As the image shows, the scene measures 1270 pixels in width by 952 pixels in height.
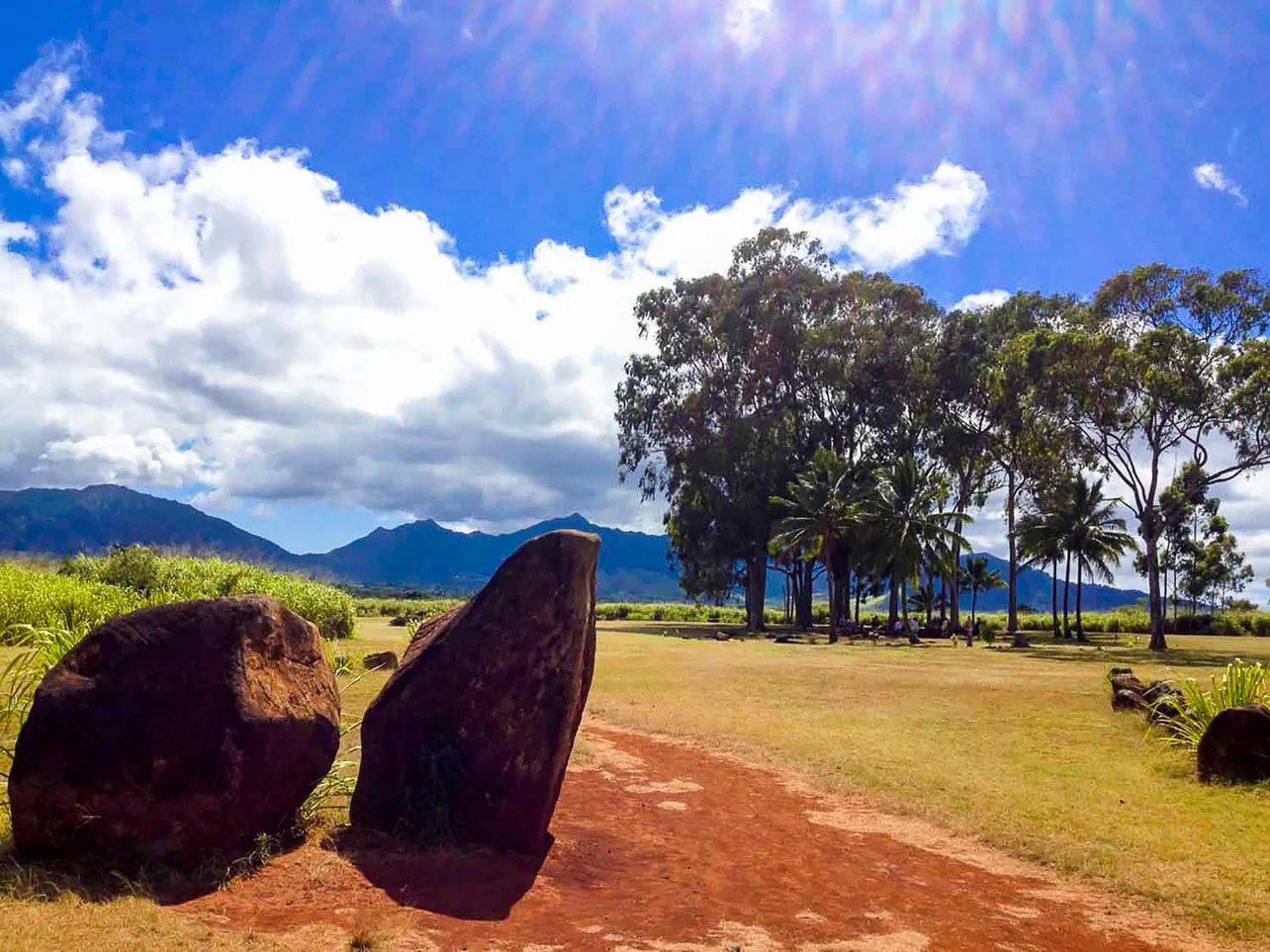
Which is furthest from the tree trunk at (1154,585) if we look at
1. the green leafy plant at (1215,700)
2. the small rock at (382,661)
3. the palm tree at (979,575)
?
the palm tree at (979,575)

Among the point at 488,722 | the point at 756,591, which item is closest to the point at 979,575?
the point at 756,591

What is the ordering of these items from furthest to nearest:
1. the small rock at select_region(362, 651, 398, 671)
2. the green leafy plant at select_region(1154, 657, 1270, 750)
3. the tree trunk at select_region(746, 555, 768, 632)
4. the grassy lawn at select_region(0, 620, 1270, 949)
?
the tree trunk at select_region(746, 555, 768, 632) < the small rock at select_region(362, 651, 398, 671) < the green leafy plant at select_region(1154, 657, 1270, 750) < the grassy lawn at select_region(0, 620, 1270, 949)

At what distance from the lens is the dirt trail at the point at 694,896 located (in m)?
6.23

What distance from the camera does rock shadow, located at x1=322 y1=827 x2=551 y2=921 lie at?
6625 mm

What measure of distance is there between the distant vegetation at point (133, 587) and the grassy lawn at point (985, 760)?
8.34ft

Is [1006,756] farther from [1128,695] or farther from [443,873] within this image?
[443,873]

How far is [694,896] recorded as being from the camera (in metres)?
7.27

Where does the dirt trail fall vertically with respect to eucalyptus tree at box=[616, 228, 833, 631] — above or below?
below

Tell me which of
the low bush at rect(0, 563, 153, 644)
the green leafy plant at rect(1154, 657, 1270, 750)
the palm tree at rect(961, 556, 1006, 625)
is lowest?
the green leafy plant at rect(1154, 657, 1270, 750)

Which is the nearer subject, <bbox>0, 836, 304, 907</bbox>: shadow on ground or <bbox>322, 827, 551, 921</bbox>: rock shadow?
<bbox>0, 836, 304, 907</bbox>: shadow on ground

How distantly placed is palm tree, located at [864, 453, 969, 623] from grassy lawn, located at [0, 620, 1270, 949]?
1930cm

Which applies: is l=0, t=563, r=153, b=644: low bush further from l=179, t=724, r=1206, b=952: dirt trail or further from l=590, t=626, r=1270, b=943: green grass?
l=179, t=724, r=1206, b=952: dirt trail

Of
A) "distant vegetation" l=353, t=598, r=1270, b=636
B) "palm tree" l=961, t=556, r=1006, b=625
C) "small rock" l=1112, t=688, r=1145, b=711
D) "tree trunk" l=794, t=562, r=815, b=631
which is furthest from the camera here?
"palm tree" l=961, t=556, r=1006, b=625

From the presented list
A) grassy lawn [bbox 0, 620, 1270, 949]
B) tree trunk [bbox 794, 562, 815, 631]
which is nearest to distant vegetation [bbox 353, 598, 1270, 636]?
tree trunk [bbox 794, 562, 815, 631]
